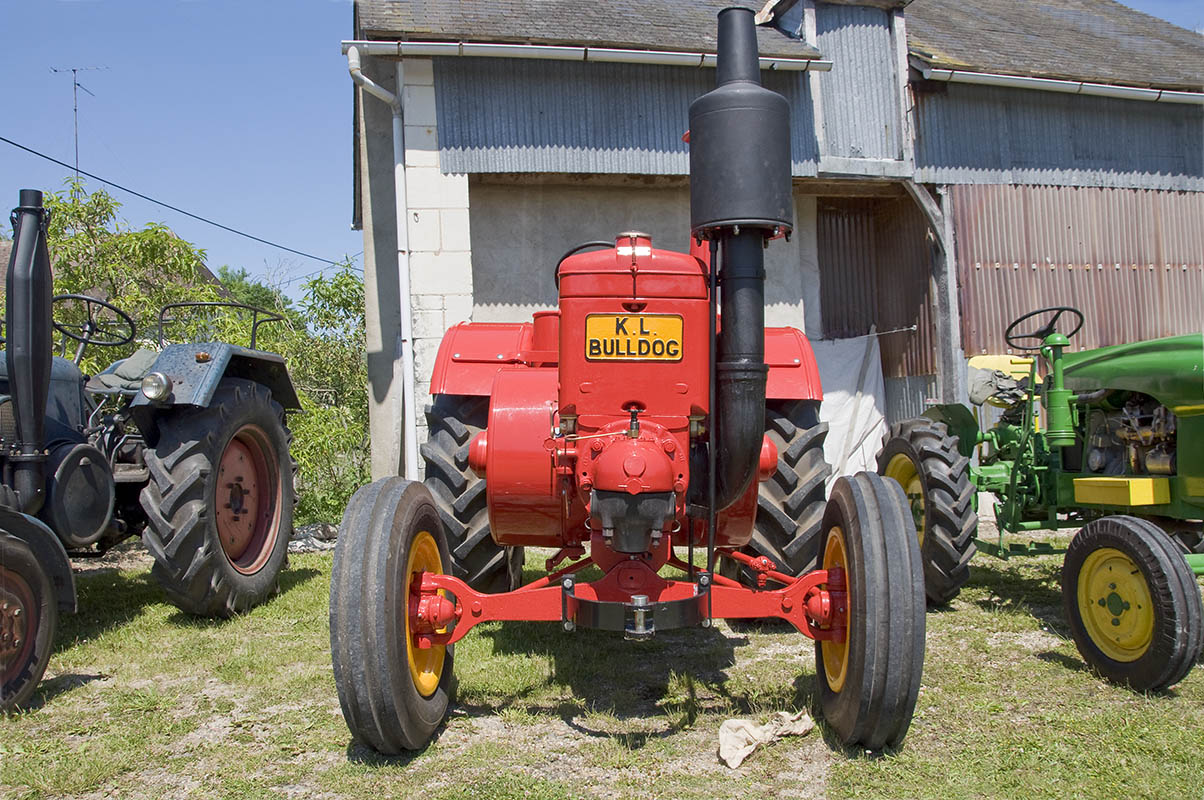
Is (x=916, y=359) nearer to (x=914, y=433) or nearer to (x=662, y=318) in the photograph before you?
(x=914, y=433)

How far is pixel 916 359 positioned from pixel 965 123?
7.71 ft

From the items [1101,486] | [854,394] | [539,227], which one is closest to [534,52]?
[539,227]

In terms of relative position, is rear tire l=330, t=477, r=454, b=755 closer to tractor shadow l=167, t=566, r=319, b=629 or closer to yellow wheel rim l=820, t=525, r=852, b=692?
yellow wheel rim l=820, t=525, r=852, b=692

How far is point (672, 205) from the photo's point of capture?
352 inches

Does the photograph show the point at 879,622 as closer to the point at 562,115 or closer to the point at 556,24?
the point at 562,115

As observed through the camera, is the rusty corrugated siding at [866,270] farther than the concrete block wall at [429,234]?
Yes

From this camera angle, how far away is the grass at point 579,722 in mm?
2711

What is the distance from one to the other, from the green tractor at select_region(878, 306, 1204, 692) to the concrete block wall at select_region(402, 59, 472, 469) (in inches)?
155

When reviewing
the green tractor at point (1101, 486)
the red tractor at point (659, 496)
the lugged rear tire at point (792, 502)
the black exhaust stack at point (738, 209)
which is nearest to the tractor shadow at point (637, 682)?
the red tractor at point (659, 496)

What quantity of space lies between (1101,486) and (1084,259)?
17.9 feet

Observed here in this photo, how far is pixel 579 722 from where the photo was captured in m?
3.20

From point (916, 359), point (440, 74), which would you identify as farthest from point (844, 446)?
point (440, 74)

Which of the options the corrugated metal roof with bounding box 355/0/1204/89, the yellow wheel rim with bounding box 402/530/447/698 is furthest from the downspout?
the yellow wheel rim with bounding box 402/530/447/698

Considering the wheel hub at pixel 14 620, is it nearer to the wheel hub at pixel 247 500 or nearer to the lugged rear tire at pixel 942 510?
the wheel hub at pixel 247 500
